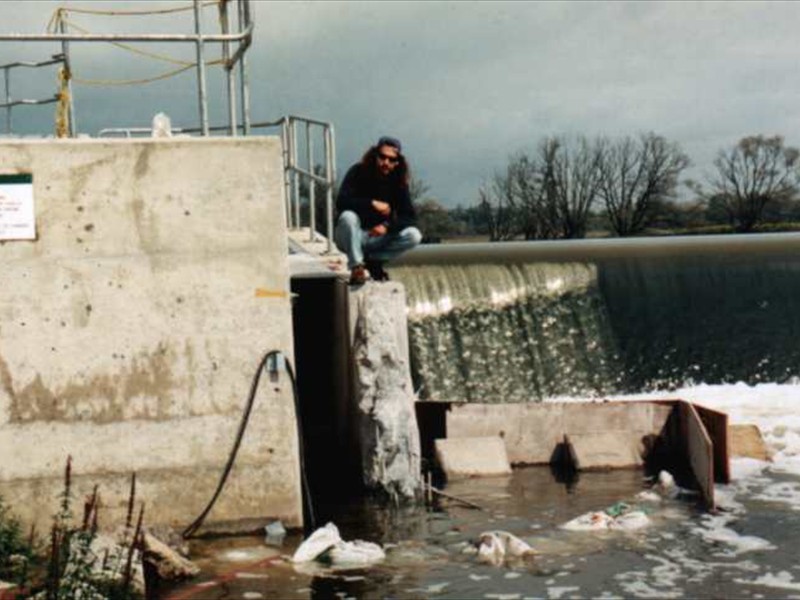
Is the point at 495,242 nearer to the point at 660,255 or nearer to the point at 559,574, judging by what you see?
the point at 660,255

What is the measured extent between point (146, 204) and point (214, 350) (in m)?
1.23

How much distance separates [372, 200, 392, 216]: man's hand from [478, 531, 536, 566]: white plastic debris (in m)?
3.45

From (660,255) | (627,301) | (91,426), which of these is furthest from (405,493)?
(660,255)

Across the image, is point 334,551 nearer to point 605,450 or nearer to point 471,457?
point 471,457

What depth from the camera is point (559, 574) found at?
28.0 feet

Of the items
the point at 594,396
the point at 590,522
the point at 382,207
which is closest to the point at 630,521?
the point at 590,522

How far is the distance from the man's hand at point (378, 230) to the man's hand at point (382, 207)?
0.12 meters

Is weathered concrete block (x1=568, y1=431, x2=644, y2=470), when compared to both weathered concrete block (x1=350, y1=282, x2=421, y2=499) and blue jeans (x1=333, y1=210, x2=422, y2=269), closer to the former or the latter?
weathered concrete block (x1=350, y1=282, x2=421, y2=499)

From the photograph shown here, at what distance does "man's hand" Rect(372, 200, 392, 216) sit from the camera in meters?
11.3

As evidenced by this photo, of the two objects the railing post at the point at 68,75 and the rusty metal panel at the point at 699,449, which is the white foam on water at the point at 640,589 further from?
the railing post at the point at 68,75

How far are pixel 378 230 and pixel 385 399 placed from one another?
1583 millimetres

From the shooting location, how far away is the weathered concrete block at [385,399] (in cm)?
1102

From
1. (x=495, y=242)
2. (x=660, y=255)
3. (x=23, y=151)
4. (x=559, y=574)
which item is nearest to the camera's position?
(x=559, y=574)

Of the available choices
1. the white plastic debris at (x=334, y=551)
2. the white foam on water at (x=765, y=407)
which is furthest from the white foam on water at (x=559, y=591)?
the white foam on water at (x=765, y=407)
